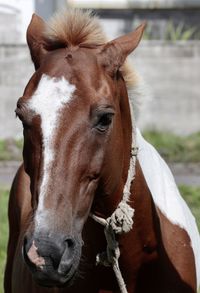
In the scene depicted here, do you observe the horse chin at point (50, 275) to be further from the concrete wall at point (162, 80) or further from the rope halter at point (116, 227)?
the concrete wall at point (162, 80)

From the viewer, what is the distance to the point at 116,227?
374 centimetres

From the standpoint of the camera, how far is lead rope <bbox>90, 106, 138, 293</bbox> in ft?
12.3

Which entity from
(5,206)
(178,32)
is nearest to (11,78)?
(178,32)

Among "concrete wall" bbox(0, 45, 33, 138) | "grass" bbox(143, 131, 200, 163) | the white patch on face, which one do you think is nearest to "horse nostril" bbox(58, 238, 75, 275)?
the white patch on face

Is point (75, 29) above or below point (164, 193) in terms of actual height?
above

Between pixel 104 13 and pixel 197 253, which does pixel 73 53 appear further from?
pixel 104 13

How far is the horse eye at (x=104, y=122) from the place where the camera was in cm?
348

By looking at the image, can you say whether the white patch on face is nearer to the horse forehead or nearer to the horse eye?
the horse forehead

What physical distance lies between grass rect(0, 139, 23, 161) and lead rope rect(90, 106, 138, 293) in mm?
8068

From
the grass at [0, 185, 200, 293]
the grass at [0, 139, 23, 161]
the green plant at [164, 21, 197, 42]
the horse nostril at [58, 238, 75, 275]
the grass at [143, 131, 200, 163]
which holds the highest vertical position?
the horse nostril at [58, 238, 75, 275]

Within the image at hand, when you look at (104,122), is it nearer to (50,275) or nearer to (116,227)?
(116,227)

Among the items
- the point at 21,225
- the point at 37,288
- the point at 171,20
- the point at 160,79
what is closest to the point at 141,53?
the point at 160,79

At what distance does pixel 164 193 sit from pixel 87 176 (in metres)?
1.01

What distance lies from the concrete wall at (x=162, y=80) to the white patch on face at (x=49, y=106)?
935cm
